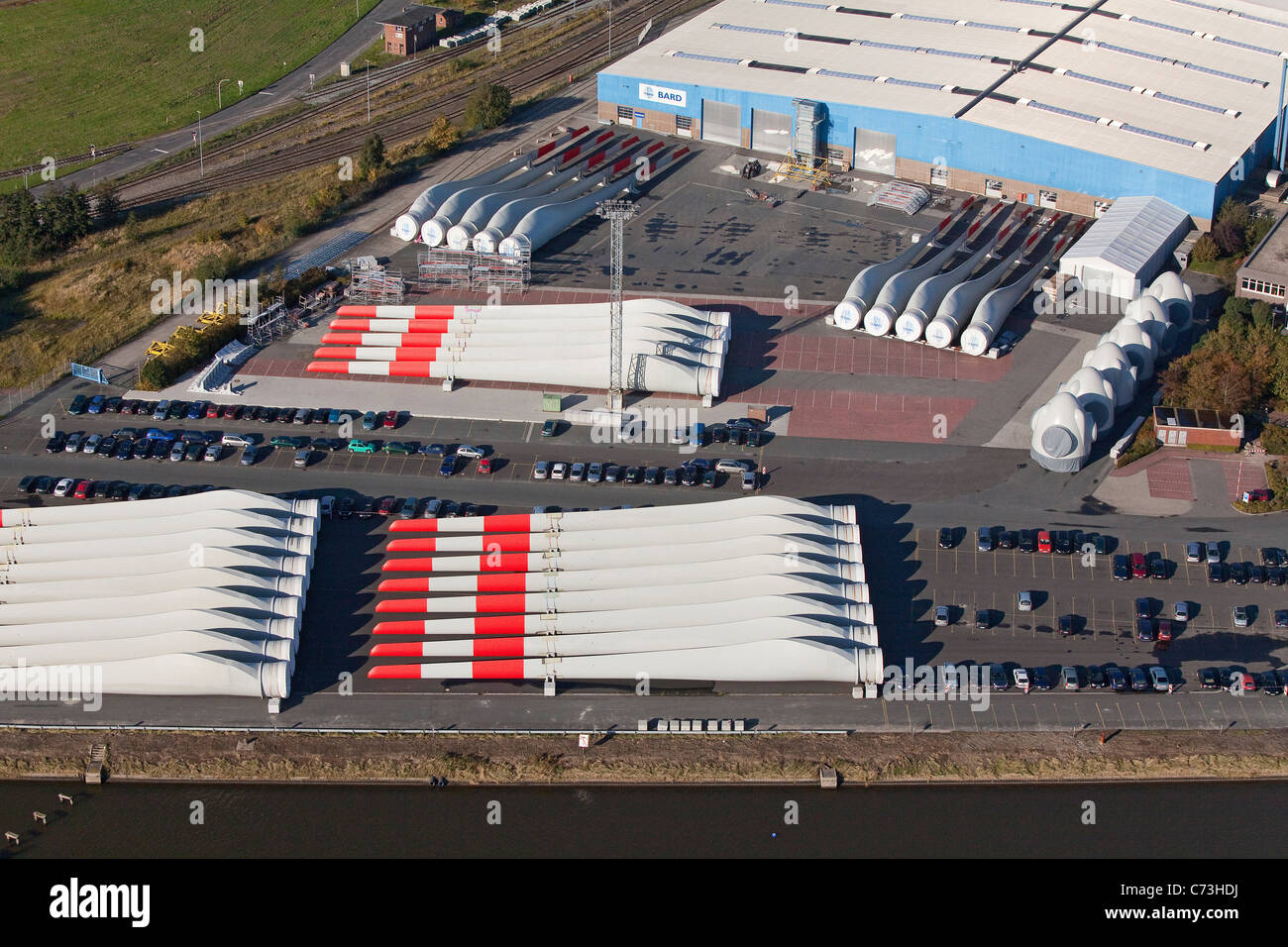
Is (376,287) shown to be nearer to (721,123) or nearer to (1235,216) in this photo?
(721,123)

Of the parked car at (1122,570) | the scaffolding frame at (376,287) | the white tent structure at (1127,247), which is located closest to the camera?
the parked car at (1122,570)

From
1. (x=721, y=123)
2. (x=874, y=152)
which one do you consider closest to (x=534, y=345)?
(x=721, y=123)

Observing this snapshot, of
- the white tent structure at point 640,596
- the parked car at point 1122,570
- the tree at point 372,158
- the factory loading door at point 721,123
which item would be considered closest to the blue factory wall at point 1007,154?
the factory loading door at point 721,123

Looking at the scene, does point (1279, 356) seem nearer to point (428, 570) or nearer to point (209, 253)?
point (428, 570)

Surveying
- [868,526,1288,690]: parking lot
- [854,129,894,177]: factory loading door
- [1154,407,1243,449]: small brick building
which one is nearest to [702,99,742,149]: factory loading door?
[854,129,894,177]: factory loading door

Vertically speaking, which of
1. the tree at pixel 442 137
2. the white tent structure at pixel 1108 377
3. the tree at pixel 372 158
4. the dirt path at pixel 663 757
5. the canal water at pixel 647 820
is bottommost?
the canal water at pixel 647 820

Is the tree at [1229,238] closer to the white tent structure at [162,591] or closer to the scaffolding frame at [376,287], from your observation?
the scaffolding frame at [376,287]
